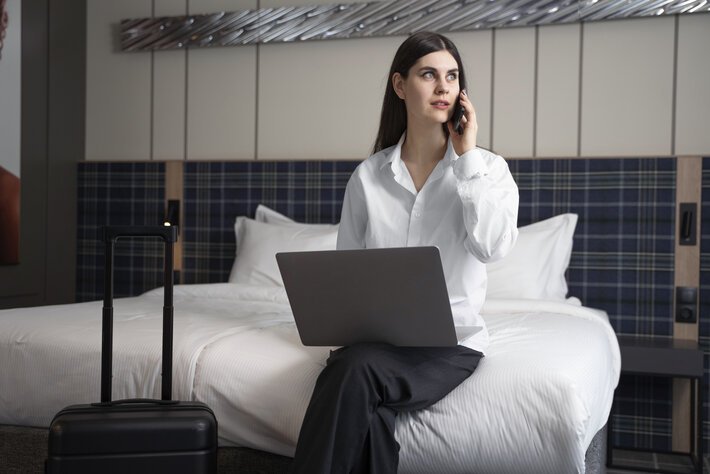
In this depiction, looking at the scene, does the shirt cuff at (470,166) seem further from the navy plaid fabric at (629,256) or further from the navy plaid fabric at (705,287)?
the navy plaid fabric at (705,287)

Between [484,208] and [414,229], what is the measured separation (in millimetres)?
283

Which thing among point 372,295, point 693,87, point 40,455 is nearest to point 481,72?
point 693,87

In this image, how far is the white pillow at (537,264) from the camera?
3561mm

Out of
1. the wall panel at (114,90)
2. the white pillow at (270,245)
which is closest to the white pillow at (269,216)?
the white pillow at (270,245)

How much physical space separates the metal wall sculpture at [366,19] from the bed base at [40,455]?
7.49 feet

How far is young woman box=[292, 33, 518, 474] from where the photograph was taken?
1826 mm

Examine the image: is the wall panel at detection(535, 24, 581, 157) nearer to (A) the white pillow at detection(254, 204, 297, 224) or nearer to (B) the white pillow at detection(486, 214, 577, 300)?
(B) the white pillow at detection(486, 214, 577, 300)

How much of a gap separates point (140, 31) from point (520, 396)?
367cm

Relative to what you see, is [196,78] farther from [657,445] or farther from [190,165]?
[657,445]

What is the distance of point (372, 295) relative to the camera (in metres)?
1.98

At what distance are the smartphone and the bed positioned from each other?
65 centimetres

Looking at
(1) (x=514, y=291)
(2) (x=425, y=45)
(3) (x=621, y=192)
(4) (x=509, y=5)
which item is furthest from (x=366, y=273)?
(4) (x=509, y=5)

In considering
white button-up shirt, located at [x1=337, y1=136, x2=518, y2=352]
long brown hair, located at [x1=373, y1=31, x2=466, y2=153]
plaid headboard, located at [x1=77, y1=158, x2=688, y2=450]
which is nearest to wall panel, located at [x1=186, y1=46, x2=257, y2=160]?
plaid headboard, located at [x1=77, y1=158, x2=688, y2=450]

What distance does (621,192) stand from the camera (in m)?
3.82
